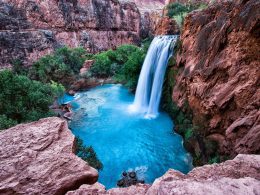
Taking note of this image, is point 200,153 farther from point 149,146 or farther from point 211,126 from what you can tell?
point 149,146

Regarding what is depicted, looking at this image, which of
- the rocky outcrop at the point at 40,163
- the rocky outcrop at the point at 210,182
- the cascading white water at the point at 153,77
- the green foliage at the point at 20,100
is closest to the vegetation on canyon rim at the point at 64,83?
the green foliage at the point at 20,100

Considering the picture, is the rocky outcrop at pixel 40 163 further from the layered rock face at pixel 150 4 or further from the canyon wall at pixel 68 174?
the layered rock face at pixel 150 4

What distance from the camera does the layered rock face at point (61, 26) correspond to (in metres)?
19.9

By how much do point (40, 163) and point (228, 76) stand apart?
25.1ft

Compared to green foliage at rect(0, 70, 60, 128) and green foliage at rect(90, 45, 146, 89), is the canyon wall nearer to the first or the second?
green foliage at rect(0, 70, 60, 128)

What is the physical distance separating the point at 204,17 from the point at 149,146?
26.4 ft

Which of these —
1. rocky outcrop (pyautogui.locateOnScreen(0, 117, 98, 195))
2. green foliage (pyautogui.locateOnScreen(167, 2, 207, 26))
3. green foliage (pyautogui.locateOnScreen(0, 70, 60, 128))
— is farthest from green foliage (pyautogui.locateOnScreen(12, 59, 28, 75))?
green foliage (pyautogui.locateOnScreen(167, 2, 207, 26))

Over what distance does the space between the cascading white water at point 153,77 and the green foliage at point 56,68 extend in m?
7.37

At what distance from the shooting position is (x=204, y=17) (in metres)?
11.4

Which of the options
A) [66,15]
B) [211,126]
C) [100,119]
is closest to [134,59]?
[100,119]

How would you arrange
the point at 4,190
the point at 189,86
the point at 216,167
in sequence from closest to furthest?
the point at 4,190, the point at 216,167, the point at 189,86

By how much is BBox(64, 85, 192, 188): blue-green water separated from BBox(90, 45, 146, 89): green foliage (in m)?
2.63

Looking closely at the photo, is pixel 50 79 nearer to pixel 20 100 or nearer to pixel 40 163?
pixel 20 100

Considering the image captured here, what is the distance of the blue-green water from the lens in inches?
380
